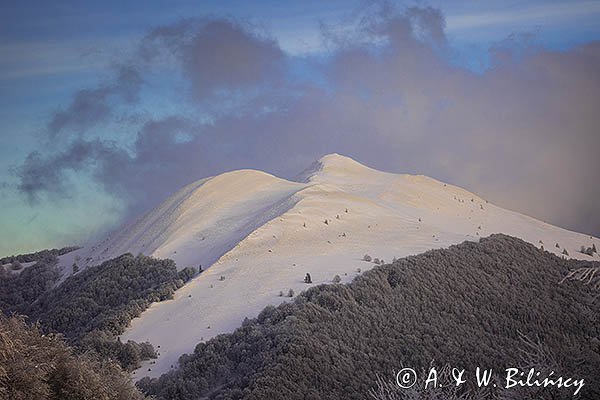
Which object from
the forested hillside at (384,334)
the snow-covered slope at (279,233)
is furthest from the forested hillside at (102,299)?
the forested hillside at (384,334)

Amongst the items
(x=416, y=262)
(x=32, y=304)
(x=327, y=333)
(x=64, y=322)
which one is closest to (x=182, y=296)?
(x=64, y=322)

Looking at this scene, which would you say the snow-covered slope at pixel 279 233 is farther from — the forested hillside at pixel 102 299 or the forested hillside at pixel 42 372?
the forested hillside at pixel 42 372

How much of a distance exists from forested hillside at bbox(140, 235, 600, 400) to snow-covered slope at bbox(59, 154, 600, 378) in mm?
2483

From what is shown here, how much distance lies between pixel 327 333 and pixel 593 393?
1684 cm

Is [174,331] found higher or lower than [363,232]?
lower

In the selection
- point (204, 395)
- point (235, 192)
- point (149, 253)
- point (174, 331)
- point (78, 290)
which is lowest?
point (204, 395)

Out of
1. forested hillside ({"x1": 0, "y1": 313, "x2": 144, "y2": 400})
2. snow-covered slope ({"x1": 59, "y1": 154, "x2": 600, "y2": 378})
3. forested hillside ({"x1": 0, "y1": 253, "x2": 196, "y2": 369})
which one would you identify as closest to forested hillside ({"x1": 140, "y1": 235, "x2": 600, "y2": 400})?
snow-covered slope ({"x1": 59, "y1": 154, "x2": 600, "y2": 378})

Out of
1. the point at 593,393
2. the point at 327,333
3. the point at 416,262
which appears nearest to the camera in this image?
the point at 593,393

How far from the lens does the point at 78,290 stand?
48.1 m

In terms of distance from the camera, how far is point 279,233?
47.3 meters

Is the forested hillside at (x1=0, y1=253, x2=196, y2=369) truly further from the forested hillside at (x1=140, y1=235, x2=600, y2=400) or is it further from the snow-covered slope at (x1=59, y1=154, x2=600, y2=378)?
the forested hillside at (x1=140, y1=235, x2=600, y2=400)

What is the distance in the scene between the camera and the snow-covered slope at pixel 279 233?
3634 centimetres

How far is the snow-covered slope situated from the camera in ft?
119

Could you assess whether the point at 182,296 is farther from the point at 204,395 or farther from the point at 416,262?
the point at 416,262
